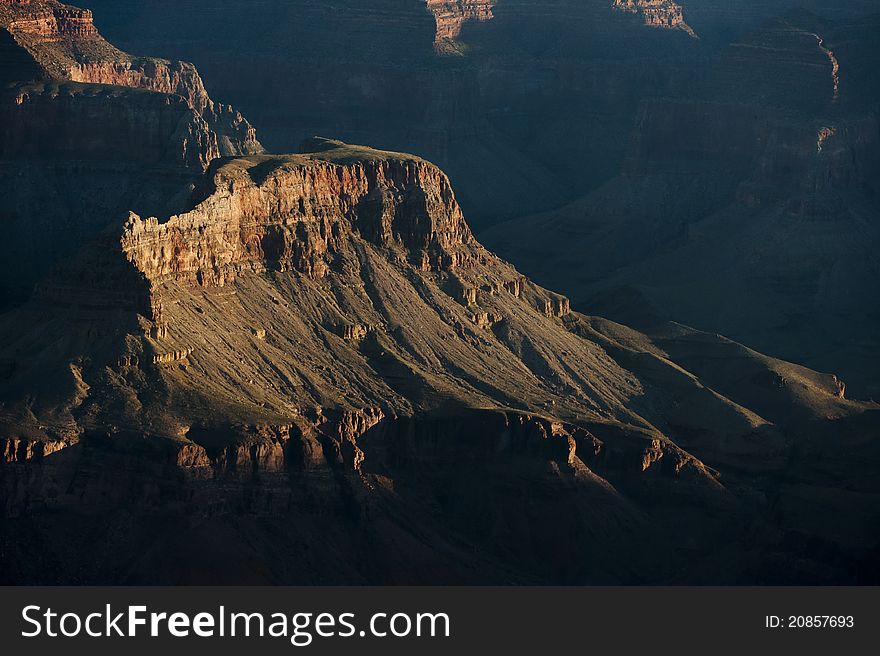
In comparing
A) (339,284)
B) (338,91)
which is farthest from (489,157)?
(339,284)

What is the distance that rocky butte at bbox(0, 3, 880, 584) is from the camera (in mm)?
87000

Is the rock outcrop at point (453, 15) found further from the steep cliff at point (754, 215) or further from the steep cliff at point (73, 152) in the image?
the steep cliff at point (73, 152)

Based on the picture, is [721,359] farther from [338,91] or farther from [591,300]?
[338,91]

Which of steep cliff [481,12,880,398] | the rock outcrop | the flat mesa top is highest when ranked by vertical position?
the flat mesa top

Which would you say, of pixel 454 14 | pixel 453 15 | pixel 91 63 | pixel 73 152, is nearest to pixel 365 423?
pixel 73 152

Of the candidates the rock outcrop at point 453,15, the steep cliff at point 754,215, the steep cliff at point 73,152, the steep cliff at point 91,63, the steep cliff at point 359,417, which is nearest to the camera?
the steep cliff at point 359,417

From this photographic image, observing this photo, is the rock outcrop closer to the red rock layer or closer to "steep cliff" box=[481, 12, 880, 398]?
the red rock layer

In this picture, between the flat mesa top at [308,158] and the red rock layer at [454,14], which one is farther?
the red rock layer at [454,14]

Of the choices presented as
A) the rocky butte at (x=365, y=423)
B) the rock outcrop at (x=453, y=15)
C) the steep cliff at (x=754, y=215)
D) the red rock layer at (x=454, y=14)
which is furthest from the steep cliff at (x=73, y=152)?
the red rock layer at (x=454, y=14)

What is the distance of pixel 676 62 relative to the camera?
19688cm

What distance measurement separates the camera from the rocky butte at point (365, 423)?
8700 cm

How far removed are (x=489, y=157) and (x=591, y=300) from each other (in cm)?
4764

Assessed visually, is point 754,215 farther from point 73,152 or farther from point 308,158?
point 308,158

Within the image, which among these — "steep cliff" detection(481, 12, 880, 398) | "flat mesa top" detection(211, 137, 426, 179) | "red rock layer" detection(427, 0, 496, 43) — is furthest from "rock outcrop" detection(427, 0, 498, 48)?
"flat mesa top" detection(211, 137, 426, 179)
